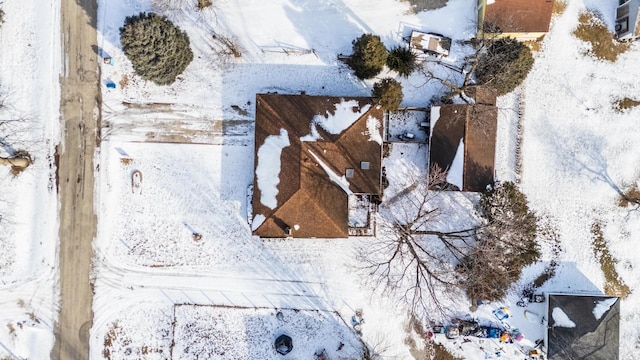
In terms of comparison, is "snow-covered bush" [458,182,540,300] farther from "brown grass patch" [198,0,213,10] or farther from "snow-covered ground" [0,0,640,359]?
"brown grass patch" [198,0,213,10]

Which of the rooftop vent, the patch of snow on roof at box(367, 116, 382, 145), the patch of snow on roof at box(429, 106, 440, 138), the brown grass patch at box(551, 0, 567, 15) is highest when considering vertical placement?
the brown grass patch at box(551, 0, 567, 15)

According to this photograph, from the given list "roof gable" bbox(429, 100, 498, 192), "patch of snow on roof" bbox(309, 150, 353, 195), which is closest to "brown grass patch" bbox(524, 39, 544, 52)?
"roof gable" bbox(429, 100, 498, 192)

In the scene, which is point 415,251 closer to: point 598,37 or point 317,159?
point 317,159

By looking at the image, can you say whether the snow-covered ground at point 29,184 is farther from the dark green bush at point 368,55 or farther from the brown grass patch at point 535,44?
the brown grass patch at point 535,44

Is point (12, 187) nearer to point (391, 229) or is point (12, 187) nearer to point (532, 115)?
point (391, 229)

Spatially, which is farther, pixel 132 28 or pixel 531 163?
pixel 531 163

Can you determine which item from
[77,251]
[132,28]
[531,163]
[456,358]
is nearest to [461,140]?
[531,163]

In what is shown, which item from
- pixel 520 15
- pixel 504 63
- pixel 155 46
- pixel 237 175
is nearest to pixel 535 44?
pixel 520 15

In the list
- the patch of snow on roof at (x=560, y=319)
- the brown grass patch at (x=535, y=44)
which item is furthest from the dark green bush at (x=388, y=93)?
the patch of snow on roof at (x=560, y=319)
